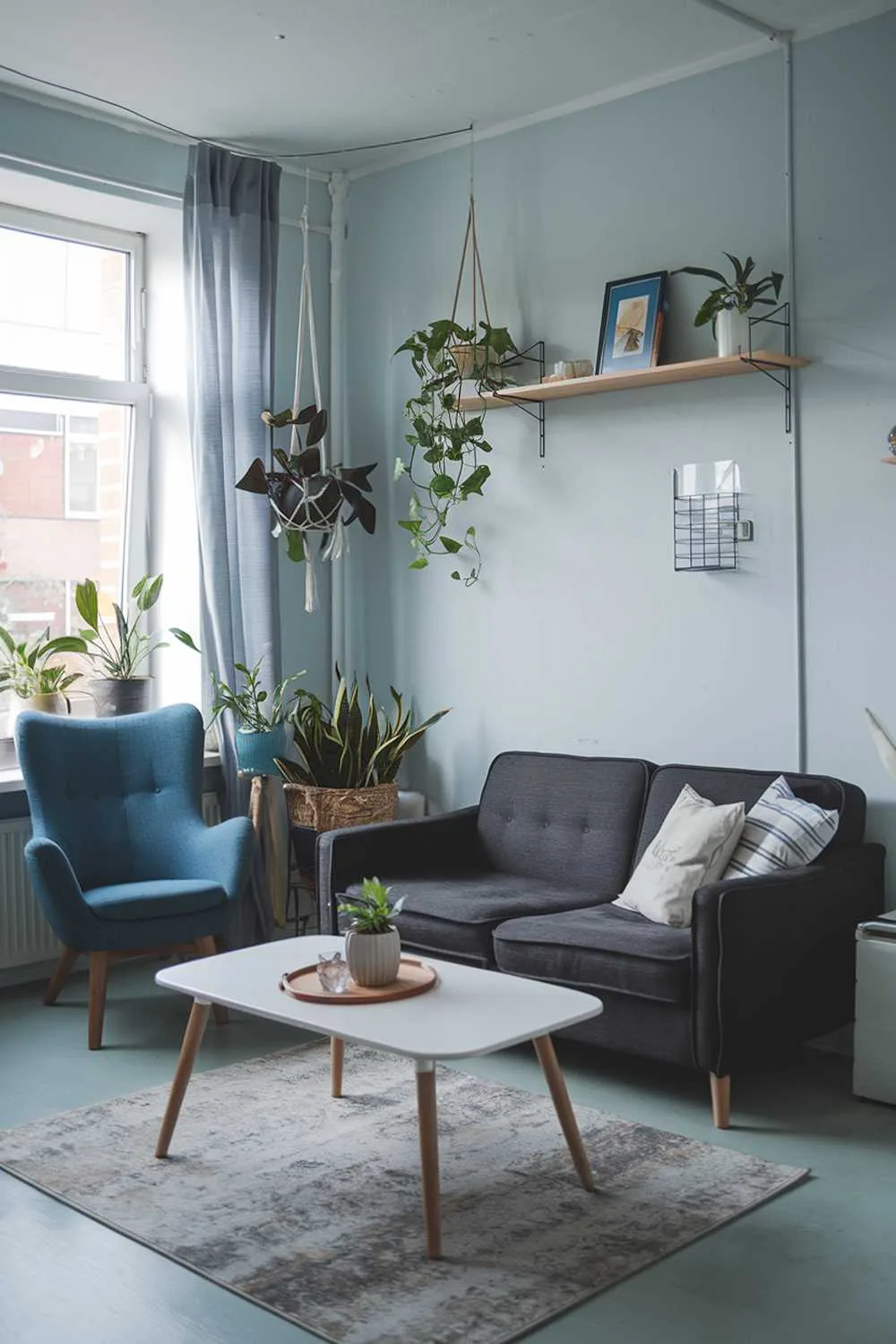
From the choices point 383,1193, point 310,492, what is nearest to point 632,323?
point 310,492

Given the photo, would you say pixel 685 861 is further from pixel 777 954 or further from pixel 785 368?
pixel 785 368

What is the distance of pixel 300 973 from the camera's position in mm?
3236

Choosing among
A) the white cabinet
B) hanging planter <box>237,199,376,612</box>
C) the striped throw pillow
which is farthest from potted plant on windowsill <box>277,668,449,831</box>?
the white cabinet

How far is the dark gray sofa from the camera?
11.3ft

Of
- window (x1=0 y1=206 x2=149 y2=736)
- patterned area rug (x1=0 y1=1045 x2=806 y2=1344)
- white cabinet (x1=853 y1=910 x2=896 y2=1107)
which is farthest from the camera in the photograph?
window (x1=0 y1=206 x2=149 y2=736)

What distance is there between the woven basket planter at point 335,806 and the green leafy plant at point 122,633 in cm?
67

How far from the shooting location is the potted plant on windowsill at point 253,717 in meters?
4.97

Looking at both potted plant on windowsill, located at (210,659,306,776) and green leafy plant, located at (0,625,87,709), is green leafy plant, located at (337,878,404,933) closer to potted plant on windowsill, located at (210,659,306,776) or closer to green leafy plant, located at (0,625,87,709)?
potted plant on windowsill, located at (210,659,306,776)

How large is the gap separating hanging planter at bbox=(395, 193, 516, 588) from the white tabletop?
2.00m

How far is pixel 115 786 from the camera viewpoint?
4.66 meters

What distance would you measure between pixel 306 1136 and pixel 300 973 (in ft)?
1.47

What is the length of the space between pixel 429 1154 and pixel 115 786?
228 centimetres

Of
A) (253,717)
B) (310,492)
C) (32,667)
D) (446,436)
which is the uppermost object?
(446,436)

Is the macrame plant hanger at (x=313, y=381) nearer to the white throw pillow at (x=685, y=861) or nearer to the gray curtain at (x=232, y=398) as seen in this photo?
the gray curtain at (x=232, y=398)
